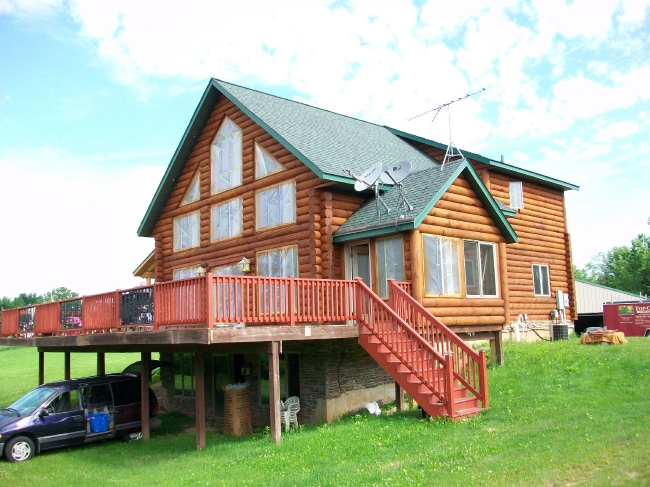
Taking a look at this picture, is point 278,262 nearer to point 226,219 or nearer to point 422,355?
point 226,219

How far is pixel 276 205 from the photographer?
19031mm

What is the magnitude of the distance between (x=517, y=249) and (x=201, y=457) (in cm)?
1447

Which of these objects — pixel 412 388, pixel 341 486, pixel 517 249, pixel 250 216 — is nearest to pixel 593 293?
pixel 517 249

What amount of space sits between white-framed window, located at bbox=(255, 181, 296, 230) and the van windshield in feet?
→ 24.7

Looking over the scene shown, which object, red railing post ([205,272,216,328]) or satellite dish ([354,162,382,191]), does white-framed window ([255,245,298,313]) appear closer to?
satellite dish ([354,162,382,191])

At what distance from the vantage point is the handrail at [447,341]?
41.7 feet

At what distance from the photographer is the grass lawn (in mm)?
8594

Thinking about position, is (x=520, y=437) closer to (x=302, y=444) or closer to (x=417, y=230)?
(x=302, y=444)

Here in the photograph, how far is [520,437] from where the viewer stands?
1020cm

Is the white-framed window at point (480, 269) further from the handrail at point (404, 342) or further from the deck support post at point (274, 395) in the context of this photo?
the deck support post at point (274, 395)

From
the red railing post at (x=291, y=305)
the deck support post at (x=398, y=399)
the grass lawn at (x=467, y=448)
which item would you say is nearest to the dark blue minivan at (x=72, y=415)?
the grass lawn at (x=467, y=448)

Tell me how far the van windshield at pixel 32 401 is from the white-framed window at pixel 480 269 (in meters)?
11.3

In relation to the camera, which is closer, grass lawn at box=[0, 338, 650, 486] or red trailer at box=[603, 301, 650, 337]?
grass lawn at box=[0, 338, 650, 486]

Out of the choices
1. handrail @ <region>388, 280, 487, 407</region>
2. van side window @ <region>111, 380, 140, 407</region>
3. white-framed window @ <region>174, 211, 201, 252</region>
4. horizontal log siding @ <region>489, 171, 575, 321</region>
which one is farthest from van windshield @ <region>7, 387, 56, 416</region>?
horizontal log siding @ <region>489, 171, 575, 321</region>
